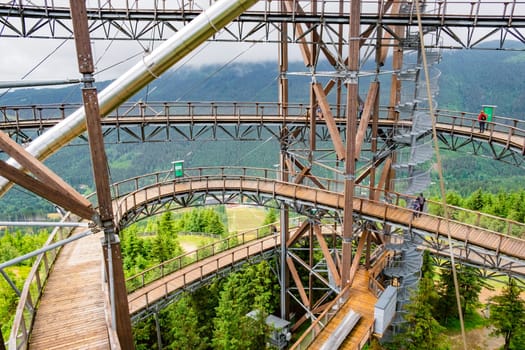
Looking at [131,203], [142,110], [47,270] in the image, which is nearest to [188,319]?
[131,203]

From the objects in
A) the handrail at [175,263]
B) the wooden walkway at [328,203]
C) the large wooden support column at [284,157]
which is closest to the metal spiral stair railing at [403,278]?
the wooden walkway at [328,203]

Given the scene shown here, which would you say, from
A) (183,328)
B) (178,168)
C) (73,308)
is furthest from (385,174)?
(73,308)

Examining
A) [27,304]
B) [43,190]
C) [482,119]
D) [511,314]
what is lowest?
[511,314]

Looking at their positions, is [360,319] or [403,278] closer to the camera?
[360,319]

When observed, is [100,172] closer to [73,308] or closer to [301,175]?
[73,308]

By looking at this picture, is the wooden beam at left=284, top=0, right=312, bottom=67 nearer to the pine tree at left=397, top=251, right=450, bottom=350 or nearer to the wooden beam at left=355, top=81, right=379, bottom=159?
the wooden beam at left=355, top=81, right=379, bottom=159

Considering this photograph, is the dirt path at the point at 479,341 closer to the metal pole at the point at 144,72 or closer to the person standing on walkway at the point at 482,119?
the person standing on walkway at the point at 482,119

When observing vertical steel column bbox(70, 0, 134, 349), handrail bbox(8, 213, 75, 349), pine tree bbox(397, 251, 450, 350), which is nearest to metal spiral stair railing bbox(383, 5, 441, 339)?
pine tree bbox(397, 251, 450, 350)
